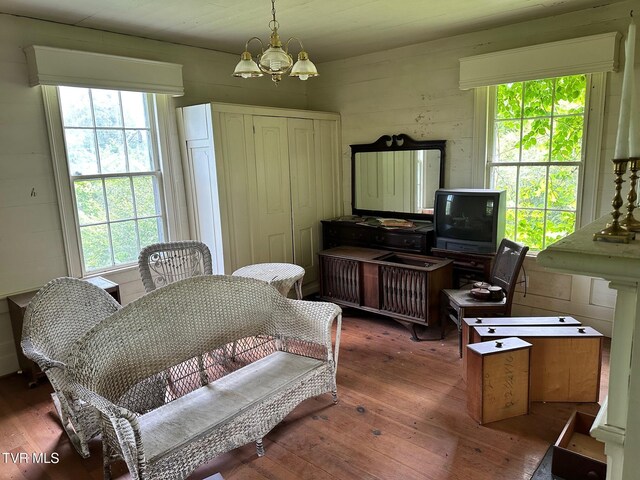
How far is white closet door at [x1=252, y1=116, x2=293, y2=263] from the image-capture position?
4.13m

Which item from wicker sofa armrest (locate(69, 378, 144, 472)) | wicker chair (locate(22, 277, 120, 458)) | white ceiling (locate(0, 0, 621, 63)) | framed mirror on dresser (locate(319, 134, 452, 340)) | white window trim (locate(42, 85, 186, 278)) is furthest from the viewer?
framed mirror on dresser (locate(319, 134, 452, 340))

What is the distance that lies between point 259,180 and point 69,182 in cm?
155

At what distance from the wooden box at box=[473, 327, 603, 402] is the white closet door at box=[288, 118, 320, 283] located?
231cm

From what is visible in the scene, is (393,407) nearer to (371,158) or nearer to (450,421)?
(450,421)

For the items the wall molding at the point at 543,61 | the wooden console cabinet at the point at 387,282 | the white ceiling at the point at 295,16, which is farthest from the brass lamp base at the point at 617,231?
the wall molding at the point at 543,61

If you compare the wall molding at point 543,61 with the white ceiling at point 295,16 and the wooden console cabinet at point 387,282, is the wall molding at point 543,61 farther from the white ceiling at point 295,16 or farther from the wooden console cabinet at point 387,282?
the wooden console cabinet at point 387,282

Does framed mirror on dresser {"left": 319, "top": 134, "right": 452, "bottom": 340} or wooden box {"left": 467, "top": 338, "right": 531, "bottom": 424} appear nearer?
wooden box {"left": 467, "top": 338, "right": 531, "bottom": 424}

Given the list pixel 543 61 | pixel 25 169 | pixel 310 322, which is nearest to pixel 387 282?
pixel 310 322

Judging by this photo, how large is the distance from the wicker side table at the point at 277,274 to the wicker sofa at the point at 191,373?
18.3 inches

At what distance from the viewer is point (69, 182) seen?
334 cm

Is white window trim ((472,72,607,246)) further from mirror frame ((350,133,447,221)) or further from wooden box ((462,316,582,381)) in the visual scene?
wooden box ((462,316,582,381))

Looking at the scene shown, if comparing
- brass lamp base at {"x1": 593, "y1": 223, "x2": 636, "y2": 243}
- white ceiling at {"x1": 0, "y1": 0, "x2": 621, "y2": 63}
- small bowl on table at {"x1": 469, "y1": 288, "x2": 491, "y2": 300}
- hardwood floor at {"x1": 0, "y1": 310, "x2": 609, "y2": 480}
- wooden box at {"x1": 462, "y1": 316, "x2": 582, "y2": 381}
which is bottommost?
hardwood floor at {"x1": 0, "y1": 310, "x2": 609, "y2": 480}

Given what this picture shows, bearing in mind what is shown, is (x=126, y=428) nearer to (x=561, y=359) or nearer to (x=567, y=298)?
(x=561, y=359)

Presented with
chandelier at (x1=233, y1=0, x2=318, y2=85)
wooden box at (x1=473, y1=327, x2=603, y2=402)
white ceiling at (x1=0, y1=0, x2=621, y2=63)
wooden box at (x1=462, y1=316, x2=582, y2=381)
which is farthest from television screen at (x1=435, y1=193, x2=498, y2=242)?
chandelier at (x1=233, y1=0, x2=318, y2=85)
